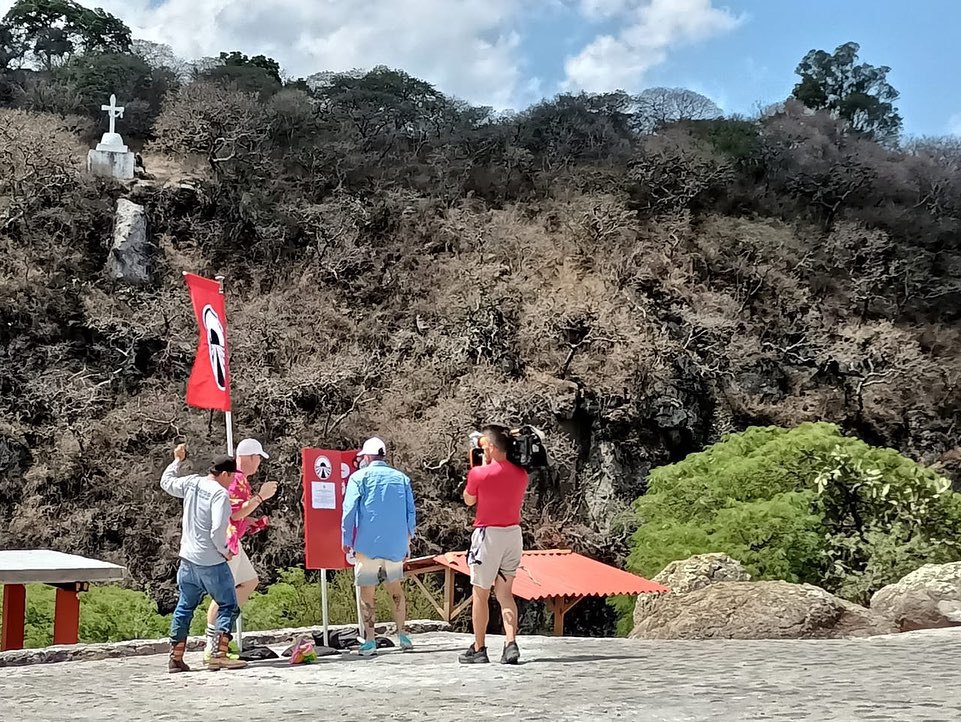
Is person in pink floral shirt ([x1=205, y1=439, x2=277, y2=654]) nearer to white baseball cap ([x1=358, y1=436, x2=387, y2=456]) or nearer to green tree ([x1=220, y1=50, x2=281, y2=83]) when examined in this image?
white baseball cap ([x1=358, y1=436, x2=387, y2=456])

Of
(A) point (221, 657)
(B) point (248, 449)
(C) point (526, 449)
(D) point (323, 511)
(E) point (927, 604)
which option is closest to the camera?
(C) point (526, 449)

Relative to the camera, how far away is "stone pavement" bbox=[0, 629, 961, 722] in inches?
215

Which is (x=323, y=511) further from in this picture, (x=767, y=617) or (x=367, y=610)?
(x=767, y=617)

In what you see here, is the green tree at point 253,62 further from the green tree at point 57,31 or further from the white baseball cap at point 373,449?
the white baseball cap at point 373,449

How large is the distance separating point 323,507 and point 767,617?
4.39 meters

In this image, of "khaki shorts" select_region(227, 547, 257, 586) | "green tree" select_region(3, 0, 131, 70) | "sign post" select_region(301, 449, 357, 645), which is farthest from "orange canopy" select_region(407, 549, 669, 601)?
"green tree" select_region(3, 0, 131, 70)

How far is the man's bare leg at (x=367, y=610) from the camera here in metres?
8.65

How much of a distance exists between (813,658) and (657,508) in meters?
9.29

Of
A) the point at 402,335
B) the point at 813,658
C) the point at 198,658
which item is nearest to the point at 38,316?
the point at 402,335

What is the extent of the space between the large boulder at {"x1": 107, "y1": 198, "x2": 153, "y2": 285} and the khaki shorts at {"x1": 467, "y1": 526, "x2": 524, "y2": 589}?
882 inches

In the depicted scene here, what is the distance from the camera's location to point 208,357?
886 cm

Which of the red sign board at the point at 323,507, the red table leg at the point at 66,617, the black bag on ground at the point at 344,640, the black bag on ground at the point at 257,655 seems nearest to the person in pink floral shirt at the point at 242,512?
the black bag on ground at the point at 257,655

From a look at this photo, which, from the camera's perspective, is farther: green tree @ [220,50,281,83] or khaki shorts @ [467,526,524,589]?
green tree @ [220,50,281,83]

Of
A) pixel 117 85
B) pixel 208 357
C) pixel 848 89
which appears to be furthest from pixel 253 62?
pixel 208 357
